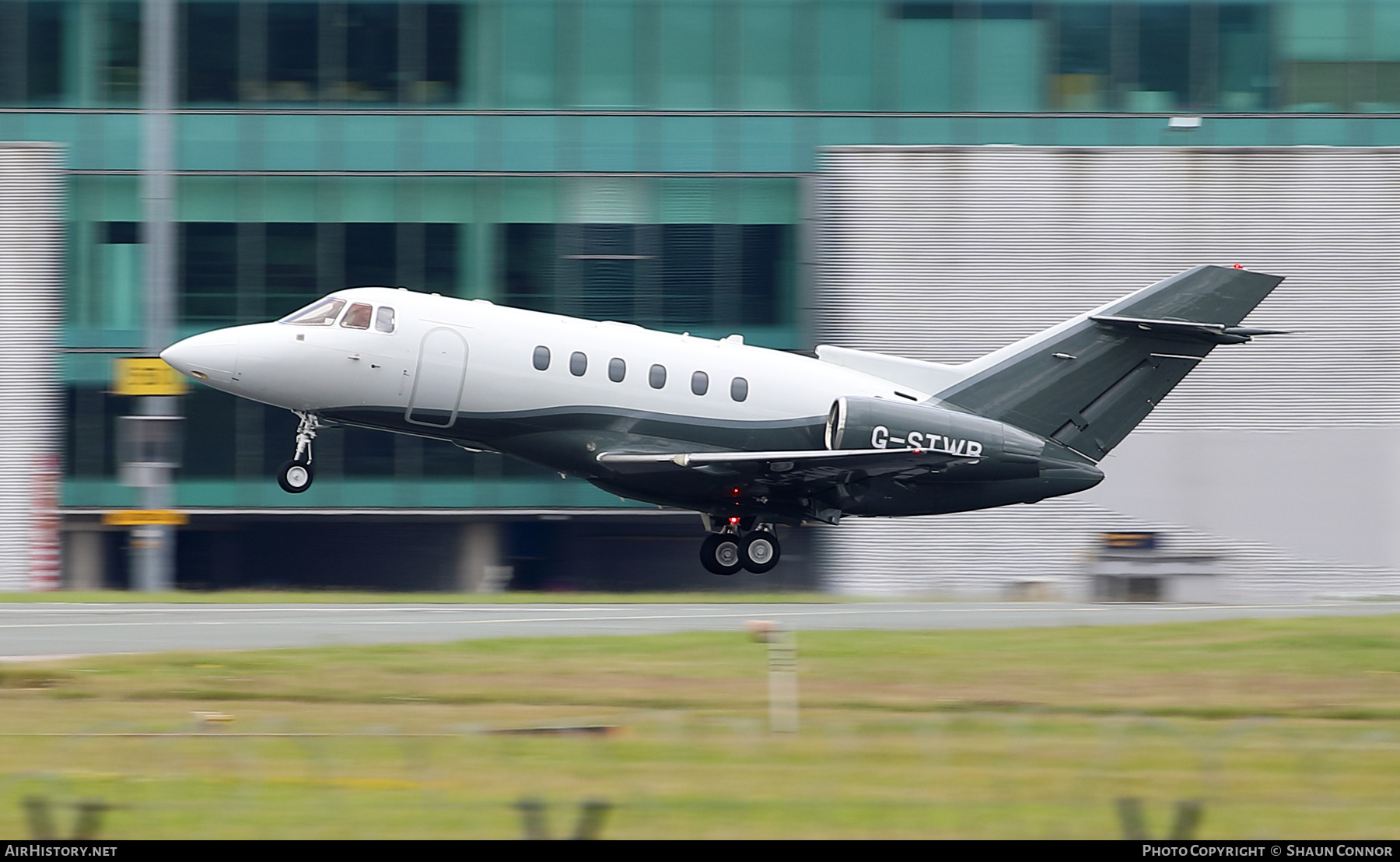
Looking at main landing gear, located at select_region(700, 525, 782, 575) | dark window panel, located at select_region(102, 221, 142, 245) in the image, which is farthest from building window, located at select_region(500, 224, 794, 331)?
main landing gear, located at select_region(700, 525, 782, 575)

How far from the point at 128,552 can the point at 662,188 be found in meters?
14.6

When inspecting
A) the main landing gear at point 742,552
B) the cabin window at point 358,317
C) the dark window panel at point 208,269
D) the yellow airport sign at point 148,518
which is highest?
the dark window panel at point 208,269

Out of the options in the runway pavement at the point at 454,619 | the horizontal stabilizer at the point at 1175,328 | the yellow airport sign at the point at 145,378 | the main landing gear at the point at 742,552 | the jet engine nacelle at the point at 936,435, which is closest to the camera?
the runway pavement at the point at 454,619

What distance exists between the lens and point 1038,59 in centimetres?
3616

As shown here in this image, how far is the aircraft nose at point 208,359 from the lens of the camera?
79.5 feet

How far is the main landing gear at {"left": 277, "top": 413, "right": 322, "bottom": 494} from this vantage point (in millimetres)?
25078

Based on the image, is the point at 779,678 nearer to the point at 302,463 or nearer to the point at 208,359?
the point at 302,463

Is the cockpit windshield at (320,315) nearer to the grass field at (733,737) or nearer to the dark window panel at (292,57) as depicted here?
the grass field at (733,737)

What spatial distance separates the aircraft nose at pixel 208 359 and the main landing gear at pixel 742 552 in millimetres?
8100

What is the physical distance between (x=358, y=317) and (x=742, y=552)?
24.1 feet

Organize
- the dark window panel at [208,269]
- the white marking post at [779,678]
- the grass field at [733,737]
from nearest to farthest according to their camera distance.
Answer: the grass field at [733,737], the white marking post at [779,678], the dark window panel at [208,269]

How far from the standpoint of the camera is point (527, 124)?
36.1 meters

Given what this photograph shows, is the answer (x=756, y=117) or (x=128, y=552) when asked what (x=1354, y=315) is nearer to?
(x=756, y=117)

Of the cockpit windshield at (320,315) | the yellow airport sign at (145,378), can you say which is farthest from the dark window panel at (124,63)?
the cockpit windshield at (320,315)
